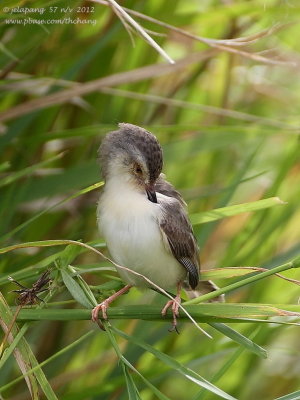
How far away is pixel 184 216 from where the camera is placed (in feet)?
9.05

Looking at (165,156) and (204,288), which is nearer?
(204,288)

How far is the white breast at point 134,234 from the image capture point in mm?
2662

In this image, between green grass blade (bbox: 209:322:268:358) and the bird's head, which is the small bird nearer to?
the bird's head

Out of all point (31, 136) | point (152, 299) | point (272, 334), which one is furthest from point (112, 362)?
point (31, 136)

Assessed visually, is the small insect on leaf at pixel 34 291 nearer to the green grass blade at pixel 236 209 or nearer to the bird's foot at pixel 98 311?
the bird's foot at pixel 98 311

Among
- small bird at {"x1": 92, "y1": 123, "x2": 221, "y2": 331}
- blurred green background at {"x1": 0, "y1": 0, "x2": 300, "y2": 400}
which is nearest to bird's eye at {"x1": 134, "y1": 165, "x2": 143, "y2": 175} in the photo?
small bird at {"x1": 92, "y1": 123, "x2": 221, "y2": 331}

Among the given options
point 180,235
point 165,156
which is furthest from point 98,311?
point 165,156

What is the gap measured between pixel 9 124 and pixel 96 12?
620mm

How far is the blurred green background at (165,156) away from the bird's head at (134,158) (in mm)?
173

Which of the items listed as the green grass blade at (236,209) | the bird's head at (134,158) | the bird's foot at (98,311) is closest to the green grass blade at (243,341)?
the bird's foot at (98,311)

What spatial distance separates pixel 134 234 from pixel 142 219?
58 mm

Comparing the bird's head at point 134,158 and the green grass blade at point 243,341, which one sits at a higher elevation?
the bird's head at point 134,158

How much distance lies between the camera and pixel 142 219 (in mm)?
2678

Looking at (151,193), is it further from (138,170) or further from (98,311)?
(98,311)
